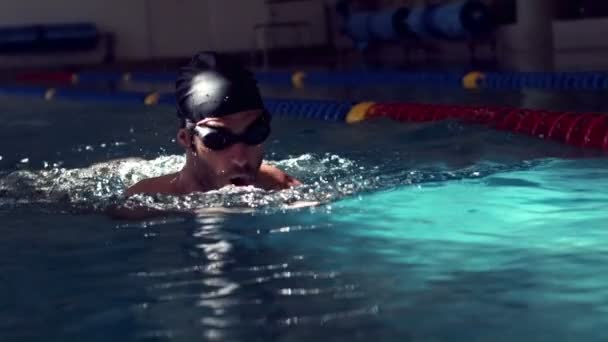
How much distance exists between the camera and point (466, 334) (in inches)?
100

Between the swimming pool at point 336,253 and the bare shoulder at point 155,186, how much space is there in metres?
0.09

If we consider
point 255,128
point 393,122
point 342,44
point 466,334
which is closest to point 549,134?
point 393,122

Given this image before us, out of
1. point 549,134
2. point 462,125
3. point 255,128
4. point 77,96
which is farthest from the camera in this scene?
point 77,96

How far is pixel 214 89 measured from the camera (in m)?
4.14

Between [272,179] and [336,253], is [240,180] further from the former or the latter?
[336,253]

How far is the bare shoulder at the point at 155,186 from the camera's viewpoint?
4.40 metres

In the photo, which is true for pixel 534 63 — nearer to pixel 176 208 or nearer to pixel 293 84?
pixel 293 84

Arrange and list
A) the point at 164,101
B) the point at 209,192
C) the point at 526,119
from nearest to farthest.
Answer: the point at 209,192, the point at 526,119, the point at 164,101

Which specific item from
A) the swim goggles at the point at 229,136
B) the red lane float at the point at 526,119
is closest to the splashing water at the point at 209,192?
A: the swim goggles at the point at 229,136

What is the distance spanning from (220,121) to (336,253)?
2.80 feet

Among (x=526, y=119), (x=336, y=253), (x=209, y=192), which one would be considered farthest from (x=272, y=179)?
(x=526, y=119)

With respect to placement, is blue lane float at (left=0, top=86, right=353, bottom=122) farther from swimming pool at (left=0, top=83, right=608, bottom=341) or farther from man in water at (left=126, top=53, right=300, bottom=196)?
man in water at (left=126, top=53, right=300, bottom=196)

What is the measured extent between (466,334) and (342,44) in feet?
57.8

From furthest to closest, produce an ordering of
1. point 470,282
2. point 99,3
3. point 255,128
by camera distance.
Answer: point 99,3
point 255,128
point 470,282
